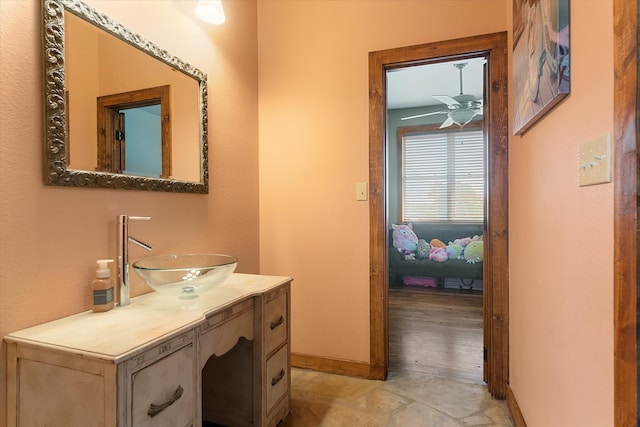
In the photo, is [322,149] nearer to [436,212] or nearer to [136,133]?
[136,133]

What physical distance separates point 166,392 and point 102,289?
1.49 feet

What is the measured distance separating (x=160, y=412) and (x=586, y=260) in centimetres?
127

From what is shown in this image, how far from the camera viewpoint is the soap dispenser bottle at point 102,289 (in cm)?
118

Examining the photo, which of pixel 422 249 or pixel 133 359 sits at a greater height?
pixel 133 359

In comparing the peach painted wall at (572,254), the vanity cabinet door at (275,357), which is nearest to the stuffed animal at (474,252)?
the peach painted wall at (572,254)

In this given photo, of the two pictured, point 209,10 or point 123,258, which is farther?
point 209,10

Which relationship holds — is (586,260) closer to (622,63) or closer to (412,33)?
(622,63)

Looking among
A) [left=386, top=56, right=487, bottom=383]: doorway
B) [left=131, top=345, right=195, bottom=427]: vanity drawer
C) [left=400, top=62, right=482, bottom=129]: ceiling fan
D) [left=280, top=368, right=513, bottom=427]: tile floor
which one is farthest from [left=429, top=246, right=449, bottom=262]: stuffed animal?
[left=131, top=345, right=195, bottom=427]: vanity drawer

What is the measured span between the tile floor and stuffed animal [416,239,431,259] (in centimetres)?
265

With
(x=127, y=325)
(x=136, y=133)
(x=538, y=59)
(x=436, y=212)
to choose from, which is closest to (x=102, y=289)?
(x=127, y=325)

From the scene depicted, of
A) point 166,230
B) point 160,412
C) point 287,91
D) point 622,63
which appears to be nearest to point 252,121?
point 287,91

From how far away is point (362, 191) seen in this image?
2150mm

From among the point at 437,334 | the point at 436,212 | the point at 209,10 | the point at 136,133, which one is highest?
the point at 209,10

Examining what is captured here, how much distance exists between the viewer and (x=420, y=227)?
520 cm
